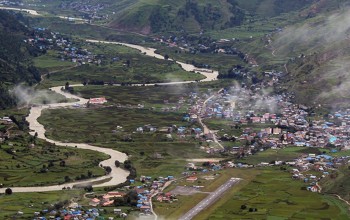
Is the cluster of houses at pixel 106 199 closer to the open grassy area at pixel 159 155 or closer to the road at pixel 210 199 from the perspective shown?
the road at pixel 210 199

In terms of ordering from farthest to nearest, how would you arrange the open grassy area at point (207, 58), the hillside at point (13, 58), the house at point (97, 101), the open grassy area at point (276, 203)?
1. the open grassy area at point (207, 58)
2. the hillside at point (13, 58)
3. the house at point (97, 101)
4. the open grassy area at point (276, 203)

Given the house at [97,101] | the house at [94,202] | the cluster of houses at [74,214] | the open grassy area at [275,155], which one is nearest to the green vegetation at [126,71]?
the house at [97,101]

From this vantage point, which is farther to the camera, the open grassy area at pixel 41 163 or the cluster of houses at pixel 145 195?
the open grassy area at pixel 41 163

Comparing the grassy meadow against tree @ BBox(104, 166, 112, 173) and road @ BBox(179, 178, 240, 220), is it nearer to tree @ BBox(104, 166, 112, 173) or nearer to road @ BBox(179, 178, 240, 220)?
road @ BBox(179, 178, 240, 220)

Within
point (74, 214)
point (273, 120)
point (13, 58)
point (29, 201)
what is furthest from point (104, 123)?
point (74, 214)

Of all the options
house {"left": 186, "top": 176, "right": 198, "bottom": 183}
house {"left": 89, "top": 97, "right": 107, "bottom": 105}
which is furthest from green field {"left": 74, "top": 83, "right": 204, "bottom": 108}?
house {"left": 186, "top": 176, "right": 198, "bottom": 183}

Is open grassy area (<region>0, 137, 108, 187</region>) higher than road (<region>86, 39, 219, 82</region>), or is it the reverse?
road (<region>86, 39, 219, 82</region>)

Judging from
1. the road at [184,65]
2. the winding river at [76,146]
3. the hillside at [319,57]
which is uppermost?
the hillside at [319,57]
